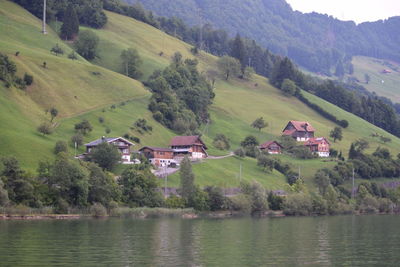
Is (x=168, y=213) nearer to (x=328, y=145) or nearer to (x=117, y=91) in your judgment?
(x=117, y=91)

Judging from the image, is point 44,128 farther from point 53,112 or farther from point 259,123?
point 259,123

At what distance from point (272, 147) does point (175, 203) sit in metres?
66.9

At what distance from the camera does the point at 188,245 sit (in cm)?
6650

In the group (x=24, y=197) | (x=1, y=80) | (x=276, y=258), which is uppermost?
(x=1, y=80)

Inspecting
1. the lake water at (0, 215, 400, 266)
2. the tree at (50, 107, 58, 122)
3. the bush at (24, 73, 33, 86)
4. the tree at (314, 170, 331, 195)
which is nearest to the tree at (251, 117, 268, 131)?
the tree at (314, 170, 331, 195)

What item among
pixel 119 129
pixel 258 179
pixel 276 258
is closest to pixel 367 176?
pixel 258 179

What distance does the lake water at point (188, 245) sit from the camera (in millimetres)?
54312

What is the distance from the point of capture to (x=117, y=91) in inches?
7077

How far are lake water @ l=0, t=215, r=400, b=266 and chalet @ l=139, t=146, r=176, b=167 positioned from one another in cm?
5548

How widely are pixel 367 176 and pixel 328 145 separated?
69.7 feet

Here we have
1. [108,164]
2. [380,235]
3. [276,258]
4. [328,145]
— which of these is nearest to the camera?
[276,258]

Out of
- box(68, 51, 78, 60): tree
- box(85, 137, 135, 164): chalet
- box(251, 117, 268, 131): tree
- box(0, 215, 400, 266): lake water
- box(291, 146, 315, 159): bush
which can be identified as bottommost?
box(0, 215, 400, 266): lake water

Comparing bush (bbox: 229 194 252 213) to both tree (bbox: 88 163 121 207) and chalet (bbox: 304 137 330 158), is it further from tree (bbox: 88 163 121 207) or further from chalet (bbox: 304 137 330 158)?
chalet (bbox: 304 137 330 158)

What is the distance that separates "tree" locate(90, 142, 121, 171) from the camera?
12888 centimetres
